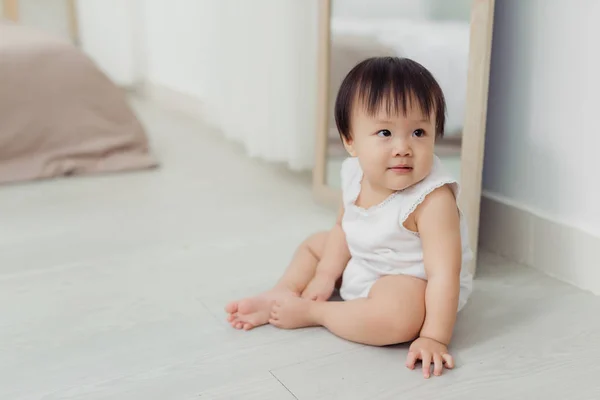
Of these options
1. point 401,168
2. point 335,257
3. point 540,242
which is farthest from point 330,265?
point 540,242

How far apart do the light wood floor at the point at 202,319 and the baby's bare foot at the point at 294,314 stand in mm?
18

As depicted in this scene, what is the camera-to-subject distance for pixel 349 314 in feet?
3.48

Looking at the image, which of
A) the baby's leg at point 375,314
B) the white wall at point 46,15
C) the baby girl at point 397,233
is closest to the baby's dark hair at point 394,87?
the baby girl at point 397,233

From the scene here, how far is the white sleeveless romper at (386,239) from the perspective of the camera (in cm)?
107

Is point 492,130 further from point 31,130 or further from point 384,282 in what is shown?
point 31,130

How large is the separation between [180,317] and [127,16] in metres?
2.34

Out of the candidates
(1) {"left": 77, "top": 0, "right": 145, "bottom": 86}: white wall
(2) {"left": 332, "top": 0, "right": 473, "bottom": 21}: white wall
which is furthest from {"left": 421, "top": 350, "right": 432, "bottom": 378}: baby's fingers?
(1) {"left": 77, "top": 0, "right": 145, "bottom": 86}: white wall

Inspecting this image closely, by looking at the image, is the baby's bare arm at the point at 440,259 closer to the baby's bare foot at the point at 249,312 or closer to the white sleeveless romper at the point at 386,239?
the white sleeveless romper at the point at 386,239

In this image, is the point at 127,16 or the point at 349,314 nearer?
the point at 349,314

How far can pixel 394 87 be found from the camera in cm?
101

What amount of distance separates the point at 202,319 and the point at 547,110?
702 millimetres

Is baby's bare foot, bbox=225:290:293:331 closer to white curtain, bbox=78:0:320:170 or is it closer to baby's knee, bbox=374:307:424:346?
baby's knee, bbox=374:307:424:346

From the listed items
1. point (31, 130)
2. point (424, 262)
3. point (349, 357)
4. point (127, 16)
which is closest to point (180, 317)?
point (349, 357)

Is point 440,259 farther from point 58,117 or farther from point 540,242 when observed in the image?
point 58,117
